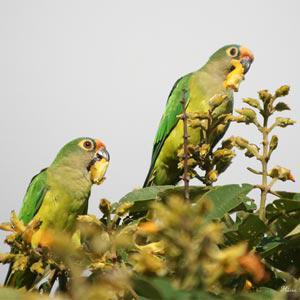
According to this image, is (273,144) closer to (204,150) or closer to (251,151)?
(251,151)

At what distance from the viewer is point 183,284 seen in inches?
31.6

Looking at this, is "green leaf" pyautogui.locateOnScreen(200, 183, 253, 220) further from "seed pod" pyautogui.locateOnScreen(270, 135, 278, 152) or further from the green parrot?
the green parrot

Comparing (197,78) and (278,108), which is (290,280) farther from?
(197,78)

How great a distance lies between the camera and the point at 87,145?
5.19m

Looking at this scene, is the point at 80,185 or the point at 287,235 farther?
the point at 80,185

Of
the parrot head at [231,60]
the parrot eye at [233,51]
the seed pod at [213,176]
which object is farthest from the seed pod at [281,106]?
the parrot eye at [233,51]

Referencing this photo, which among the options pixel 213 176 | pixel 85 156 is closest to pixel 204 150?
pixel 213 176

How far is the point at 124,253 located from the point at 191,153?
99 cm

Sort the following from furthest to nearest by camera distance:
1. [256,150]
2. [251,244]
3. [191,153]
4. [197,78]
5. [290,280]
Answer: [197,78]
[191,153]
[256,150]
[251,244]
[290,280]

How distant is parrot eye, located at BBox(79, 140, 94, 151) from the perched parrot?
0.07m

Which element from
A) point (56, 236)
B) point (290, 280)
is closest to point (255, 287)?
point (290, 280)

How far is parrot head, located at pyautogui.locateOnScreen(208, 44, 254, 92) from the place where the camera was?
18.4 feet

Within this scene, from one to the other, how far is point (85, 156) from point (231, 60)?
187 centimetres

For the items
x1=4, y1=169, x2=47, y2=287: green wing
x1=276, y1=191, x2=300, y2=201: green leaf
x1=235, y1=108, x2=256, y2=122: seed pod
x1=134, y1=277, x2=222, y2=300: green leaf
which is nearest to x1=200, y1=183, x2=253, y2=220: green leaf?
x1=276, y1=191, x2=300, y2=201: green leaf
